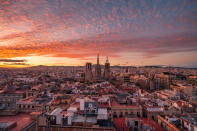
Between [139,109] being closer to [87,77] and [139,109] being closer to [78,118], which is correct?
[78,118]

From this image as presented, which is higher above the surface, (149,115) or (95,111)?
(95,111)

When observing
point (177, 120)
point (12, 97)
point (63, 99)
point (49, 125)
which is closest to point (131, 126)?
point (177, 120)

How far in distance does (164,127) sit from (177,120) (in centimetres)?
229

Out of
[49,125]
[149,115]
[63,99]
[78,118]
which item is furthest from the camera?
[63,99]

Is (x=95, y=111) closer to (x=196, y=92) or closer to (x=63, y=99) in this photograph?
(x=63, y=99)

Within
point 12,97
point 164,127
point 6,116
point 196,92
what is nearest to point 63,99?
point 6,116

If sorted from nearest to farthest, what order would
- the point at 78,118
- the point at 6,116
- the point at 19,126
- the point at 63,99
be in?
the point at 19,126
the point at 78,118
the point at 6,116
the point at 63,99

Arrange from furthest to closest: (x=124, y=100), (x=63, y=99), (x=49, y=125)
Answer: (x=63, y=99) < (x=124, y=100) < (x=49, y=125)

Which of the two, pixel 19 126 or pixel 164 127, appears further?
pixel 164 127

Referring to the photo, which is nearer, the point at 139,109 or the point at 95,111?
the point at 95,111

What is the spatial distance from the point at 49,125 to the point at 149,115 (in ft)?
58.9

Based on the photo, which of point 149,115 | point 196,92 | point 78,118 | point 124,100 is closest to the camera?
point 78,118

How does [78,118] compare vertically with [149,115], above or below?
above

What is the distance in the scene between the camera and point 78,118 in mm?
18969
